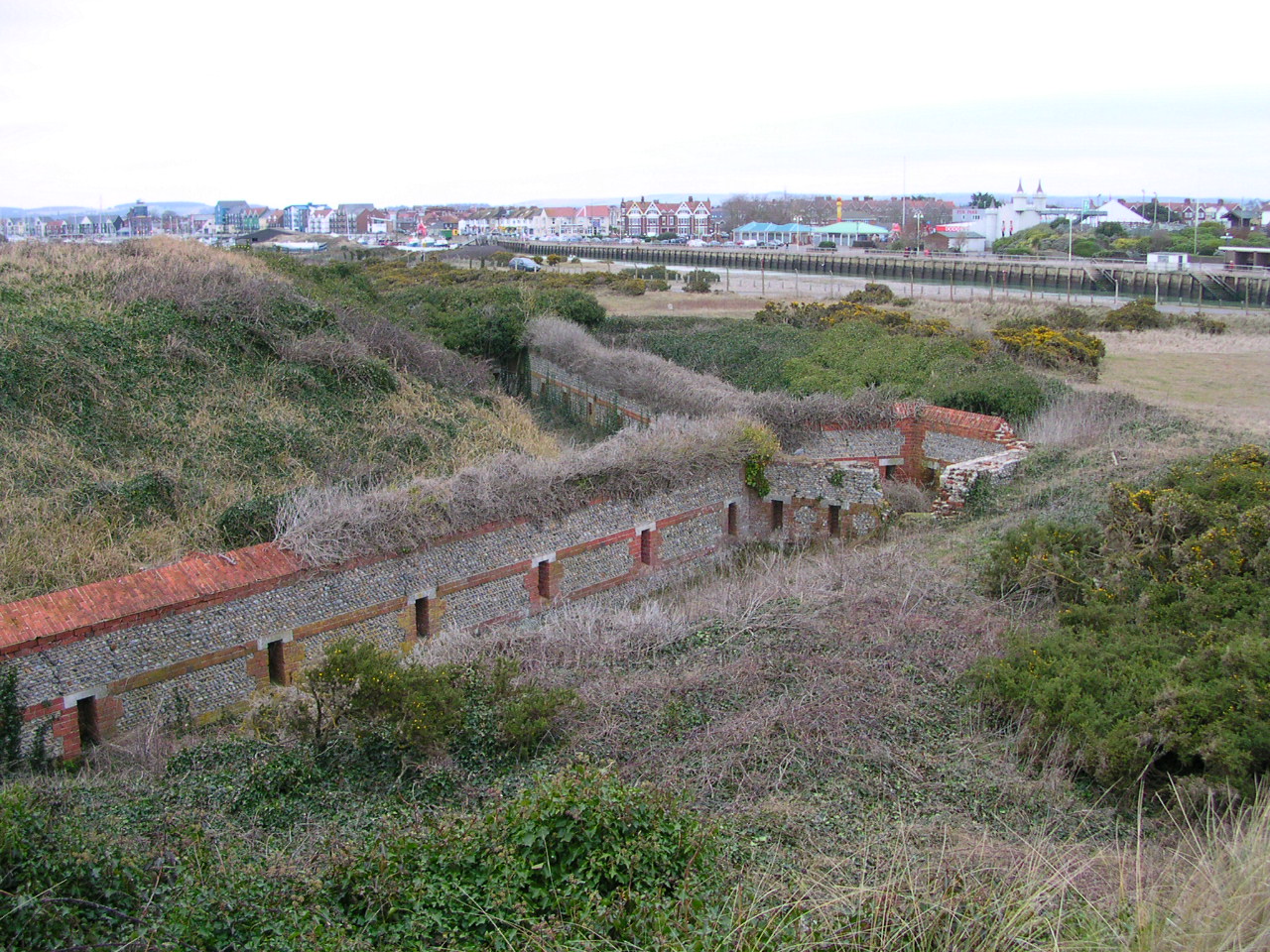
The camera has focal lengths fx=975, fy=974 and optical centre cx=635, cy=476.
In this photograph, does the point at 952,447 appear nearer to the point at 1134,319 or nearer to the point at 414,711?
the point at 414,711

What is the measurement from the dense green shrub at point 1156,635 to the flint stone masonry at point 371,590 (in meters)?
4.23

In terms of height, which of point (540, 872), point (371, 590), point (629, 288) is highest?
point (629, 288)

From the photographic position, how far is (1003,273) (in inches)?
2224

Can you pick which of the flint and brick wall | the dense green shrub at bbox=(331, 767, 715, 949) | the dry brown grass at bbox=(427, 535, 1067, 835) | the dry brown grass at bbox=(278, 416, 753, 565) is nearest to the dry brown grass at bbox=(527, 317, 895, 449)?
the dry brown grass at bbox=(278, 416, 753, 565)

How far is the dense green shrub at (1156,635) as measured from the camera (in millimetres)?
7781

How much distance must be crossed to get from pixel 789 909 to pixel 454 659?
5.25 m

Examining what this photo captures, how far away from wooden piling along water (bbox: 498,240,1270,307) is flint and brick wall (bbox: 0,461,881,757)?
3469cm

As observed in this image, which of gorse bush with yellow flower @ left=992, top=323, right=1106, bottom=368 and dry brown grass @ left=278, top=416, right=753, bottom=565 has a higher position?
gorse bush with yellow flower @ left=992, top=323, right=1106, bottom=368

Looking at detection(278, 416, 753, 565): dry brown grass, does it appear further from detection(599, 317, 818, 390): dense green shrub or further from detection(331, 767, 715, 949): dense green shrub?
detection(599, 317, 818, 390): dense green shrub

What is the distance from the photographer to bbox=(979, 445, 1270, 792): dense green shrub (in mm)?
7781

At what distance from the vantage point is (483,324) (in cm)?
2795

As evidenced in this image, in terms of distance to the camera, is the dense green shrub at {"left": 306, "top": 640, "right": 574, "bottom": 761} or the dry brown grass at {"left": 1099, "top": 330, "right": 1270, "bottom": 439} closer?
the dense green shrub at {"left": 306, "top": 640, "right": 574, "bottom": 761}

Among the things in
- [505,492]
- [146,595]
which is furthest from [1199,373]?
[146,595]

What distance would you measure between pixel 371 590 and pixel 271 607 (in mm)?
1236
